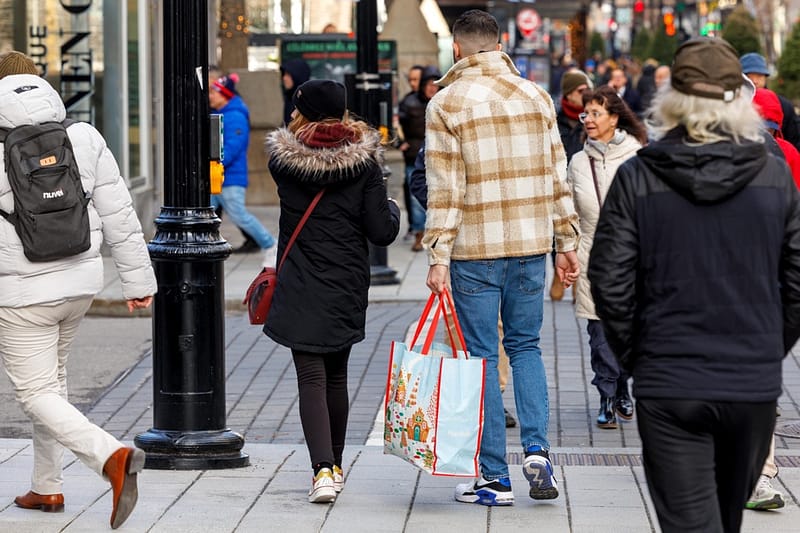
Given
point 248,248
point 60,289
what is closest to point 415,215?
point 248,248

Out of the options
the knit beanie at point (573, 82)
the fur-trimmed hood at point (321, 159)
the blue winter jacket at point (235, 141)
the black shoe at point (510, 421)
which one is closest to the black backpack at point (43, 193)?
the fur-trimmed hood at point (321, 159)

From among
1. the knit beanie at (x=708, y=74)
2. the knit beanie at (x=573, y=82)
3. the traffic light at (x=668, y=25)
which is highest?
the traffic light at (x=668, y=25)

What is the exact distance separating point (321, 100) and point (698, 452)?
2639mm

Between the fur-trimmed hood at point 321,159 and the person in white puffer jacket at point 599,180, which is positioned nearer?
the fur-trimmed hood at point 321,159

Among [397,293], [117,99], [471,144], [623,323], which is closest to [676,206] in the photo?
[623,323]

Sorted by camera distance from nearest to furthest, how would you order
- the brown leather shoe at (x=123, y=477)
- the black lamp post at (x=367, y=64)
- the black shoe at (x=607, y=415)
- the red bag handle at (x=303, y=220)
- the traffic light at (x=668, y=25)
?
the brown leather shoe at (x=123, y=477), the red bag handle at (x=303, y=220), the black shoe at (x=607, y=415), the black lamp post at (x=367, y=64), the traffic light at (x=668, y=25)

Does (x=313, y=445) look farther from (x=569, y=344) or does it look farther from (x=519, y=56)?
(x=519, y=56)

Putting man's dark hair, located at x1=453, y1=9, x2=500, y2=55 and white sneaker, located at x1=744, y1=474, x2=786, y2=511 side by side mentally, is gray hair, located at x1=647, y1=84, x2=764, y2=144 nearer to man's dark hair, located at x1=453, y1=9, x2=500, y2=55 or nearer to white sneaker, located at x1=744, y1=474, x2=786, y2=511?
man's dark hair, located at x1=453, y1=9, x2=500, y2=55

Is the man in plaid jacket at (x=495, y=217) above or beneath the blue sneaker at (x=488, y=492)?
above

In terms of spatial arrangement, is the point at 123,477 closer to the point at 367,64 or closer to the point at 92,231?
the point at 92,231

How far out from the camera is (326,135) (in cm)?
599

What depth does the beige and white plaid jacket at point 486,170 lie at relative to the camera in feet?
19.0

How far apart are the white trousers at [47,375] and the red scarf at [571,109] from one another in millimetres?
5567

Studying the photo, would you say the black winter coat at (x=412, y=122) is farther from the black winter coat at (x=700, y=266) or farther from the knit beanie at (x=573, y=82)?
the black winter coat at (x=700, y=266)
